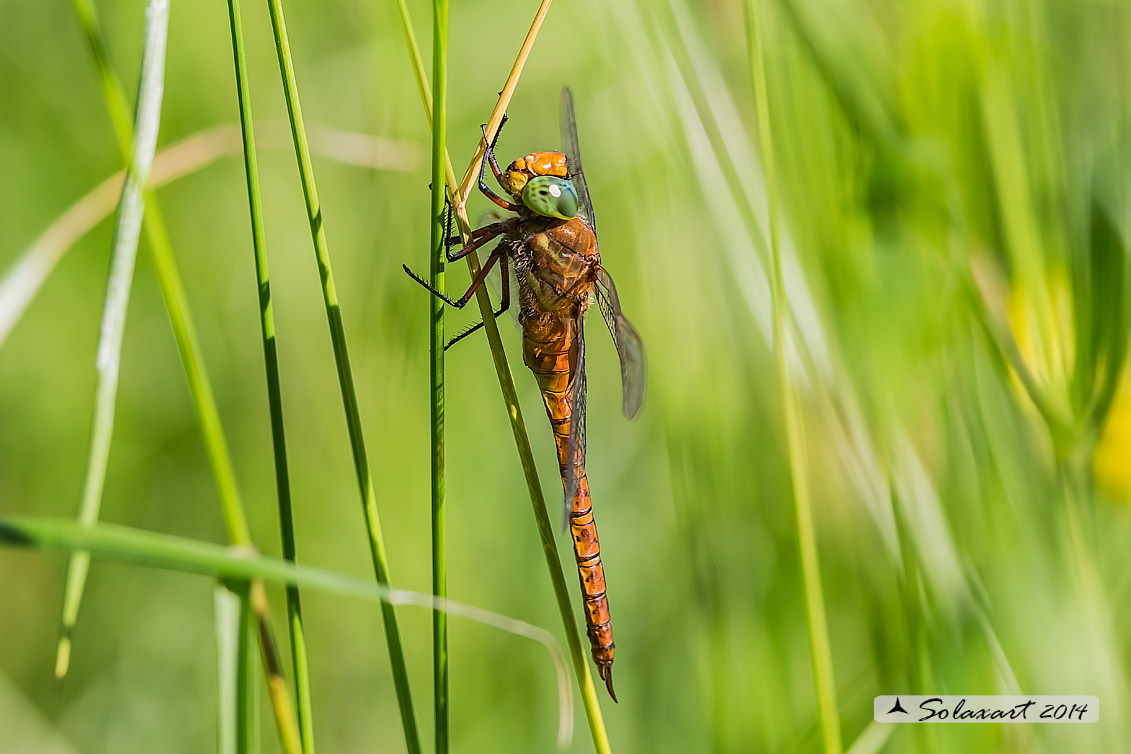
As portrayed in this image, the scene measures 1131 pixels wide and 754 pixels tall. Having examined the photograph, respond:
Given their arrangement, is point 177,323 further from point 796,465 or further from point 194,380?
point 796,465

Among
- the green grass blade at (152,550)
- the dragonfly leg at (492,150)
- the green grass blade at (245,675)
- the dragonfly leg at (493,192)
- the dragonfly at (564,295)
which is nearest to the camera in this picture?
the green grass blade at (152,550)

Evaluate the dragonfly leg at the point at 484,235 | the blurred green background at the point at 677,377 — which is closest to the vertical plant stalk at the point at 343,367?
the dragonfly leg at the point at 484,235

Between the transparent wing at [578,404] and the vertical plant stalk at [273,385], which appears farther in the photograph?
the transparent wing at [578,404]

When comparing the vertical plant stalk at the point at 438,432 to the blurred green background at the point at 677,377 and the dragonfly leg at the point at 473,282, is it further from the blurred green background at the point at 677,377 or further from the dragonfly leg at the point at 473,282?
the blurred green background at the point at 677,377

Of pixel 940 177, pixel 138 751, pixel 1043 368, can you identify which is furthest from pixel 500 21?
pixel 138 751

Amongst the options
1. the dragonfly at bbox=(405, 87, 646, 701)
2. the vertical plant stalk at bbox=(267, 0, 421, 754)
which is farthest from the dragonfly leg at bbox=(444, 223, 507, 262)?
the vertical plant stalk at bbox=(267, 0, 421, 754)

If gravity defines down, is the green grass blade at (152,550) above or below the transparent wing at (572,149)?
below

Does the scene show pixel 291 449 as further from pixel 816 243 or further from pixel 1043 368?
pixel 1043 368
